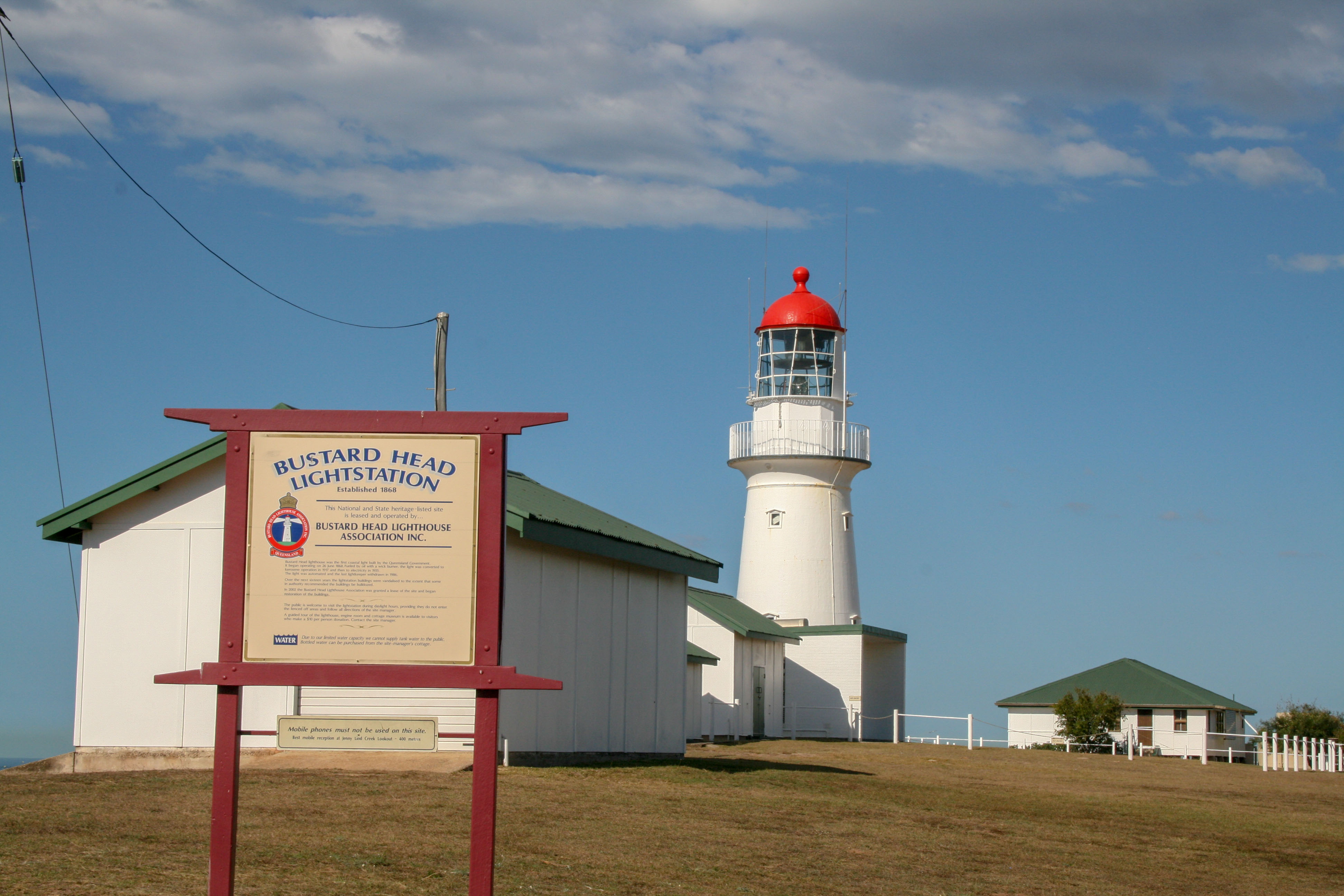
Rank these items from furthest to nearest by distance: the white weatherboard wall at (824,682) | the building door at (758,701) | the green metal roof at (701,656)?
the white weatherboard wall at (824,682)
the building door at (758,701)
the green metal roof at (701,656)

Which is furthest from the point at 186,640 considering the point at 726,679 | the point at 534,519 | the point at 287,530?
the point at 726,679

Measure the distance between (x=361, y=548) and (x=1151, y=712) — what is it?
34353mm

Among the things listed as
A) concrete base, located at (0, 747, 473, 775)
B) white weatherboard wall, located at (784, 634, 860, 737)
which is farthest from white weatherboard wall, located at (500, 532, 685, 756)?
white weatherboard wall, located at (784, 634, 860, 737)

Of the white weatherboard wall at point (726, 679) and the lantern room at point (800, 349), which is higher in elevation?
the lantern room at point (800, 349)

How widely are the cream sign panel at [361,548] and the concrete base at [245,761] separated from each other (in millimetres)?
7676

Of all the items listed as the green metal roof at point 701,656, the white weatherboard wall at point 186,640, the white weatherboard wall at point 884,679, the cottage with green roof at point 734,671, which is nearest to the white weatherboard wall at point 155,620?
the white weatherboard wall at point 186,640

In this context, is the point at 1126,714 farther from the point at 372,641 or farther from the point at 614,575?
the point at 372,641

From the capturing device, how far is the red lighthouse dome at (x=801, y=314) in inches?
1412

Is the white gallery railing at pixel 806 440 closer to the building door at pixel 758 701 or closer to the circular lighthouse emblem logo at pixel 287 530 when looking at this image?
the building door at pixel 758 701

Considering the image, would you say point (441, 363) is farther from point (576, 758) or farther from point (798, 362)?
point (798, 362)

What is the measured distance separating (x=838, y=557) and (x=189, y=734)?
22181mm

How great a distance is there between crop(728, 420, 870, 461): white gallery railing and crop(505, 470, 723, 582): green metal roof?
13043mm

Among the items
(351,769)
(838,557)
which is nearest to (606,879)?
(351,769)

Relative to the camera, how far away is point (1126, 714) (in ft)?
124
